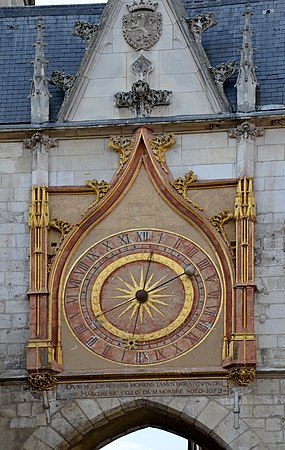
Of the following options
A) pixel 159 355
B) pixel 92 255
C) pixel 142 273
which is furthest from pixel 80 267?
pixel 159 355

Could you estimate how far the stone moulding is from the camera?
2027 cm

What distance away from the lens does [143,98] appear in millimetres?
20297

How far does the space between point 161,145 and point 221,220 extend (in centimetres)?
106

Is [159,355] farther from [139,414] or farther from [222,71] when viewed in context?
[222,71]

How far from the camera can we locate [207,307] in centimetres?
1966

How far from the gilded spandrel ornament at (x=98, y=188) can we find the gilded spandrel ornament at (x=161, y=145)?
0.60 m

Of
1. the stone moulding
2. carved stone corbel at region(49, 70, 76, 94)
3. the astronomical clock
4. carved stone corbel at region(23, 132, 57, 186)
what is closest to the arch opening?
the astronomical clock

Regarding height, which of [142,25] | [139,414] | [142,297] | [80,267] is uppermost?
[142,25]

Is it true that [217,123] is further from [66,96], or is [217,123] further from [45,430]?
[45,430]

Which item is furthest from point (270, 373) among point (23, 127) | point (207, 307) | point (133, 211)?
point (23, 127)

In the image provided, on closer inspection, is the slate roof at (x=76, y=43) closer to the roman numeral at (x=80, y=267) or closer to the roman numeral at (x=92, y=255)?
the roman numeral at (x=92, y=255)

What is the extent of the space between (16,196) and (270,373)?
130 inches

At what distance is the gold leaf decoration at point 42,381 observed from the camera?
19500 mm

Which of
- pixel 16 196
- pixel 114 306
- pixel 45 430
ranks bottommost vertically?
pixel 45 430
